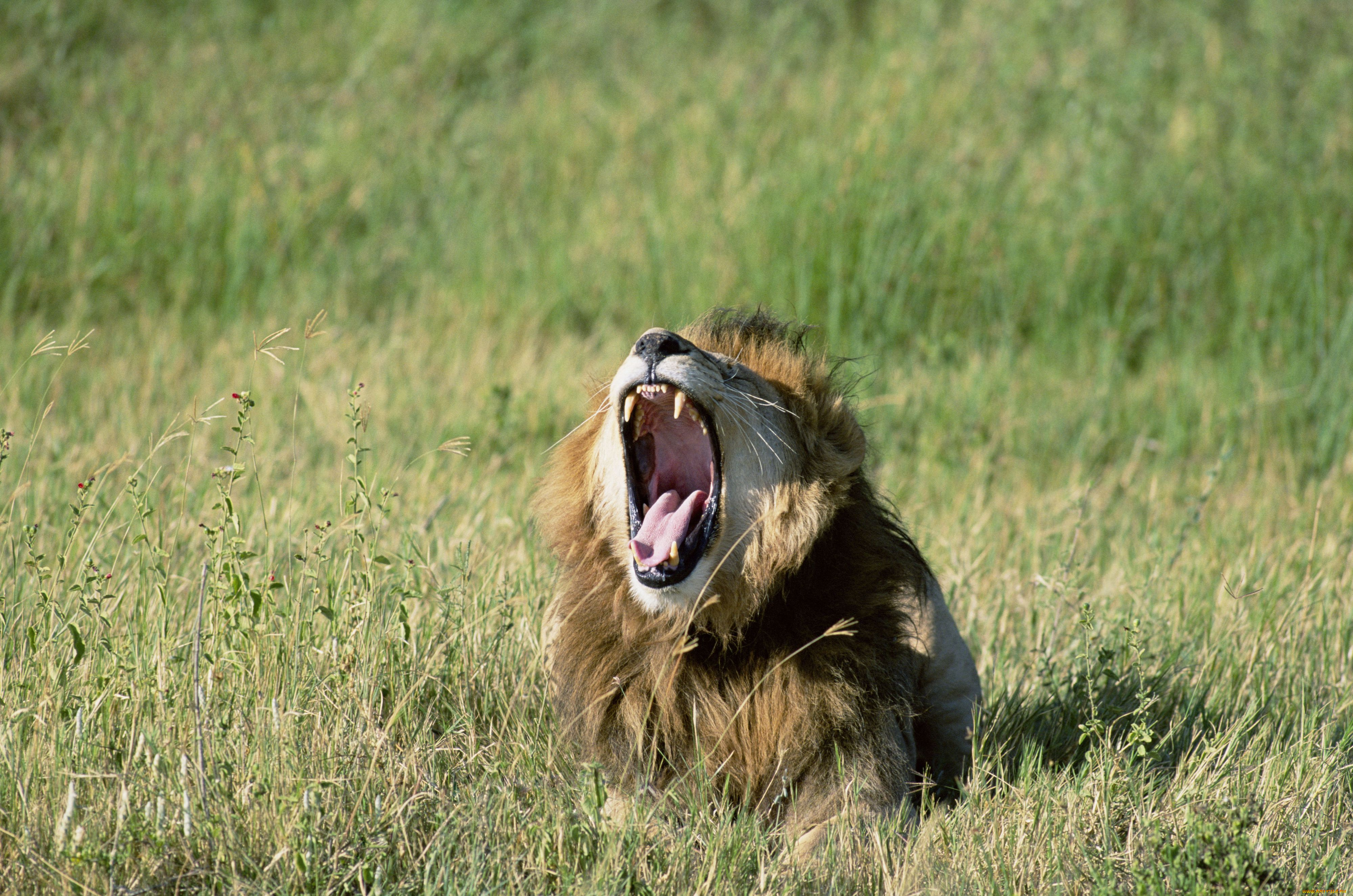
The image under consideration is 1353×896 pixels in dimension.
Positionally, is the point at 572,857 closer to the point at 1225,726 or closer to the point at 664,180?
the point at 1225,726

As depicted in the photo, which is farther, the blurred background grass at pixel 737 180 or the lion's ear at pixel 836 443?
the blurred background grass at pixel 737 180

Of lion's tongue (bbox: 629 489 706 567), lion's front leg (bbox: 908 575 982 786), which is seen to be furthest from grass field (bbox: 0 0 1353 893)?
lion's tongue (bbox: 629 489 706 567)

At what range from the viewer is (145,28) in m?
9.84

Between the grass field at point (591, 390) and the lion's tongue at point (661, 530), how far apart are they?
0.58 m

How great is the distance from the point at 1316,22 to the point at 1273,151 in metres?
1.51

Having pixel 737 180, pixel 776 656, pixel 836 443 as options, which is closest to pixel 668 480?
pixel 836 443

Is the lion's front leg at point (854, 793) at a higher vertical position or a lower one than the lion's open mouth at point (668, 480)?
lower

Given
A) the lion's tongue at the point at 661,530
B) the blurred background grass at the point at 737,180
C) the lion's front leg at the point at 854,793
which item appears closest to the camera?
the lion's front leg at the point at 854,793

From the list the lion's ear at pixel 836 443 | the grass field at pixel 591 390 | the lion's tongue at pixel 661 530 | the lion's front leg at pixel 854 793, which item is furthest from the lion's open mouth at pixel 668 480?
the lion's front leg at pixel 854 793

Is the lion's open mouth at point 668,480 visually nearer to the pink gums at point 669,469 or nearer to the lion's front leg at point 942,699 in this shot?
the pink gums at point 669,469

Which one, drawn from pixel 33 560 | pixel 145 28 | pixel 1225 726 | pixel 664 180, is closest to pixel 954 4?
pixel 664 180

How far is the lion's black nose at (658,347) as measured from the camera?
10.8ft

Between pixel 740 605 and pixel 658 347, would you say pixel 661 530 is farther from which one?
pixel 658 347

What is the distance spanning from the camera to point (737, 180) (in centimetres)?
823
